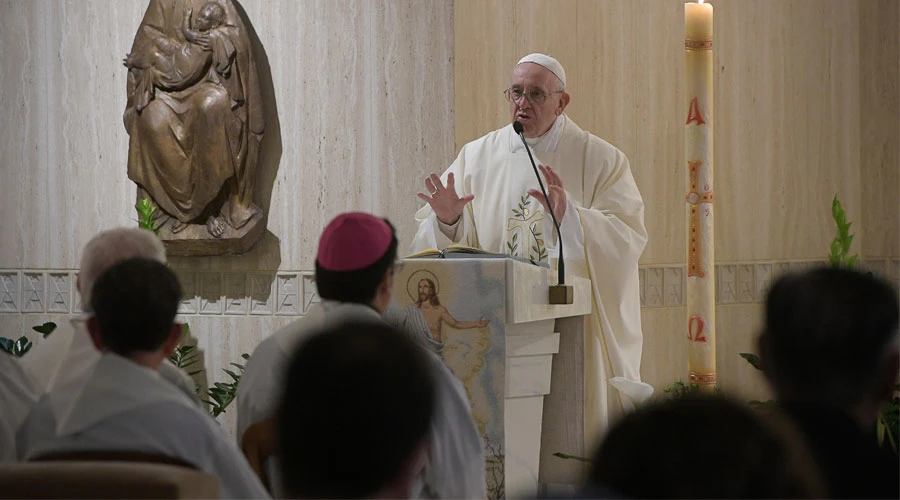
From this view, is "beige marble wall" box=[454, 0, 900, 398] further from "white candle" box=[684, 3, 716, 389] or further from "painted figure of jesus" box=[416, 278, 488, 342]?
"painted figure of jesus" box=[416, 278, 488, 342]

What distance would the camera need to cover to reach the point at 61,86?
28.2 feet

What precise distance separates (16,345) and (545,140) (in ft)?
12.8

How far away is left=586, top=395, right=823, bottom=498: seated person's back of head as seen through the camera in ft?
3.92

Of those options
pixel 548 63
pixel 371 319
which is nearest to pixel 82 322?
pixel 371 319

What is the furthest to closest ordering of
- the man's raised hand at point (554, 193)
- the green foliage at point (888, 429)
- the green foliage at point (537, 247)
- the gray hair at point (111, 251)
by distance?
the green foliage at point (537, 247) → the man's raised hand at point (554, 193) → the green foliage at point (888, 429) → the gray hair at point (111, 251)

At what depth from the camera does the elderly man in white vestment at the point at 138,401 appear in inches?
94.7

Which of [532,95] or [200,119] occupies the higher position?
[200,119]

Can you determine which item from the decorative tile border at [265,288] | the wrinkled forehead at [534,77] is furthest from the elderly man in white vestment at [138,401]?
the decorative tile border at [265,288]

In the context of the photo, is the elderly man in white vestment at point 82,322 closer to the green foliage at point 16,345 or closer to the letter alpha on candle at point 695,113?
the letter alpha on candle at point 695,113

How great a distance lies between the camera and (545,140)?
6328 mm

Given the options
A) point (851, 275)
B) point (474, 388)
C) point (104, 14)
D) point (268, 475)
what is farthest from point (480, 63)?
point (851, 275)

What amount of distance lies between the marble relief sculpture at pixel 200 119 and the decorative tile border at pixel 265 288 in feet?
0.92

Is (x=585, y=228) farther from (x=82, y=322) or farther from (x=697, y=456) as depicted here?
(x=697, y=456)

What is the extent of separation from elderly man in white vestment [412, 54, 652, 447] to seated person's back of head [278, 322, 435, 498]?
412 cm
